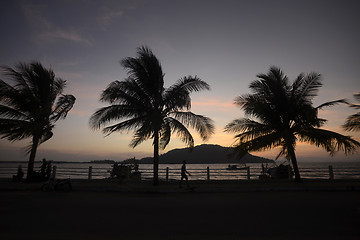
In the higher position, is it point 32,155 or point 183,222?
point 32,155

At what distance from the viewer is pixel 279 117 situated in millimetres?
14961

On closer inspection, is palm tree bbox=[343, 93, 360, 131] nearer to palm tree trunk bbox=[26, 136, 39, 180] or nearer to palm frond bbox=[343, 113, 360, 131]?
palm frond bbox=[343, 113, 360, 131]

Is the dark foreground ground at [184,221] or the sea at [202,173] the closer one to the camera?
the dark foreground ground at [184,221]

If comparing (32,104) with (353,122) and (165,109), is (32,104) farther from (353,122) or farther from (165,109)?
(353,122)

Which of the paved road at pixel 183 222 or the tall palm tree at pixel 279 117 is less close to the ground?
the tall palm tree at pixel 279 117

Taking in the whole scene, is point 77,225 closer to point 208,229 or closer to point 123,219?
point 123,219

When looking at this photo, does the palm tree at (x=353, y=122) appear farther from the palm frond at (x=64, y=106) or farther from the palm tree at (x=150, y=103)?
the palm frond at (x=64, y=106)

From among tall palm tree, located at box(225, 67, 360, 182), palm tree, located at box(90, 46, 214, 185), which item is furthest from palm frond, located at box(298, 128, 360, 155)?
palm tree, located at box(90, 46, 214, 185)

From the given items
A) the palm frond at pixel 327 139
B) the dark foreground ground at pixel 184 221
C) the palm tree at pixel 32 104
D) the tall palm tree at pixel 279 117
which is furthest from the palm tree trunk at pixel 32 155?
the palm frond at pixel 327 139

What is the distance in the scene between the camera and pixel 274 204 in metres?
7.97

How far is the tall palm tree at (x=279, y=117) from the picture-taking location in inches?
562

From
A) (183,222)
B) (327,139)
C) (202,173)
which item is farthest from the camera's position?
(202,173)

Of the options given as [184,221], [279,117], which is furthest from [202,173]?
[184,221]

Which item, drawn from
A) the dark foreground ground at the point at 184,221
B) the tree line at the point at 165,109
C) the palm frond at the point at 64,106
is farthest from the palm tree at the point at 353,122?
the palm frond at the point at 64,106
